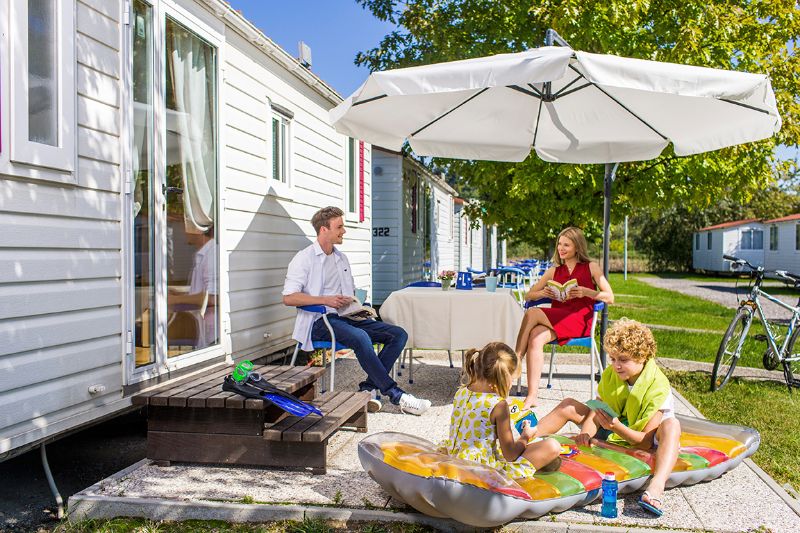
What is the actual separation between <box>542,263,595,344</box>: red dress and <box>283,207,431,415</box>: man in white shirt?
114cm

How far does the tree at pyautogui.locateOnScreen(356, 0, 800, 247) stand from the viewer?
28.8ft

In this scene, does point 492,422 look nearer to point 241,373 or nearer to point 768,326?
point 241,373

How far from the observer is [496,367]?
10.0 ft

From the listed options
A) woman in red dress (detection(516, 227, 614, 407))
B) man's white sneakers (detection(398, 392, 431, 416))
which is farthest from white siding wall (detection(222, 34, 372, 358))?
woman in red dress (detection(516, 227, 614, 407))

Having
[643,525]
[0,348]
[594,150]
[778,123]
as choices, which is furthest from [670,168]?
[0,348]

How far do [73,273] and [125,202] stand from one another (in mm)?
568

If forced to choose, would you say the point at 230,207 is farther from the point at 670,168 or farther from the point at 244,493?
the point at 670,168

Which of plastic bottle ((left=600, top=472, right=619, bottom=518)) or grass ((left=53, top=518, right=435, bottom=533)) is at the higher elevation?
plastic bottle ((left=600, top=472, right=619, bottom=518))

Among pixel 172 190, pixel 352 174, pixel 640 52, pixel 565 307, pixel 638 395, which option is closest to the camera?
pixel 638 395

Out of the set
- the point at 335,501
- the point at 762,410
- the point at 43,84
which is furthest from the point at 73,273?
the point at 762,410

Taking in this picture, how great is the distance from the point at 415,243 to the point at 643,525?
12911 mm

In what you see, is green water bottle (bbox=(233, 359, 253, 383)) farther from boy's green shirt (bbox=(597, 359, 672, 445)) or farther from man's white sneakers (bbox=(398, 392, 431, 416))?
boy's green shirt (bbox=(597, 359, 672, 445))

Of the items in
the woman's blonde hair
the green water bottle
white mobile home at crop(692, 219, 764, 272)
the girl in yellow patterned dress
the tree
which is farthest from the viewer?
white mobile home at crop(692, 219, 764, 272)

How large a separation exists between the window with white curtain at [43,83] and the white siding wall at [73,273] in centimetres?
8
